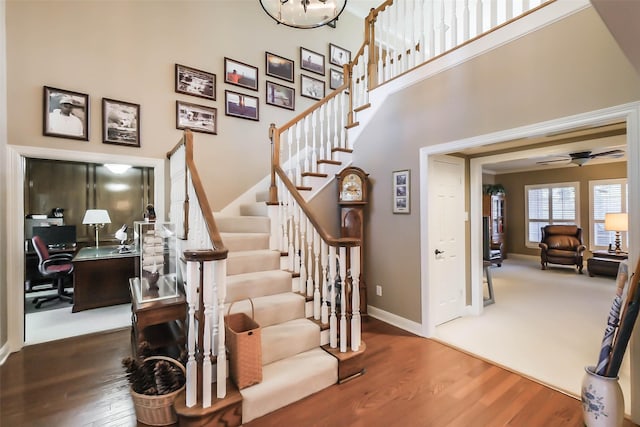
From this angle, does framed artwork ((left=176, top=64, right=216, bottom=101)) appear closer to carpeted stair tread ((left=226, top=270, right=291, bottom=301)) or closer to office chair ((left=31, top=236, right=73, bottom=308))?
carpeted stair tread ((left=226, top=270, right=291, bottom=301))

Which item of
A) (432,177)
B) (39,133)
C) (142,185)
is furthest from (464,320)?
(142,185)

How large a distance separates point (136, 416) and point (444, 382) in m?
2.31

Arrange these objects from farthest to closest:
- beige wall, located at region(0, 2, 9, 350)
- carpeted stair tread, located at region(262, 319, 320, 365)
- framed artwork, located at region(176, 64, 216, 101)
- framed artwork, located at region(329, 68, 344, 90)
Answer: framed artwork, located at region(329, 68, 344, 90)
framed artwork, located at region(176, 64, 216, 101)
beige wall, located at region(0, 2, 9, 350)
carpeted stair tread, located at region(262, 319, 320, 365)

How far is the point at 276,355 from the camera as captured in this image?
233cm

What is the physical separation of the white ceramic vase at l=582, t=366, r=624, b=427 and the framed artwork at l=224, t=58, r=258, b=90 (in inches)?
194

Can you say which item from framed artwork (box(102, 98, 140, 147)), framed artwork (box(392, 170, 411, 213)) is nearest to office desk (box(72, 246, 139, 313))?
framed artwork (box(102, 98, 140, 147))

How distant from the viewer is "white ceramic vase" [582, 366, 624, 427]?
176 cm

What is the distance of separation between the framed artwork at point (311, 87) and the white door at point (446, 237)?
2772 mm

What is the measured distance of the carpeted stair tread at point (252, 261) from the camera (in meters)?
2.86

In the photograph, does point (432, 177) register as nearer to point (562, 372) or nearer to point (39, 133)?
point (562, 372)

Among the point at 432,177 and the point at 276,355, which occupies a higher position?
the point at 432,177

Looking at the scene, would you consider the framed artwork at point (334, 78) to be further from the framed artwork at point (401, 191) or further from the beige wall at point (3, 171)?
the beige wall at point (3, 171)

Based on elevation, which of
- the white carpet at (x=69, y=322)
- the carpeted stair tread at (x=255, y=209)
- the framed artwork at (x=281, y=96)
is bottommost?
the white carpet at (x=69, y=322)

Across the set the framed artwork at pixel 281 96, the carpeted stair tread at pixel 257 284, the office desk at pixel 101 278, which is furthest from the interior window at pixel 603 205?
the office desk at pixel 101 278
